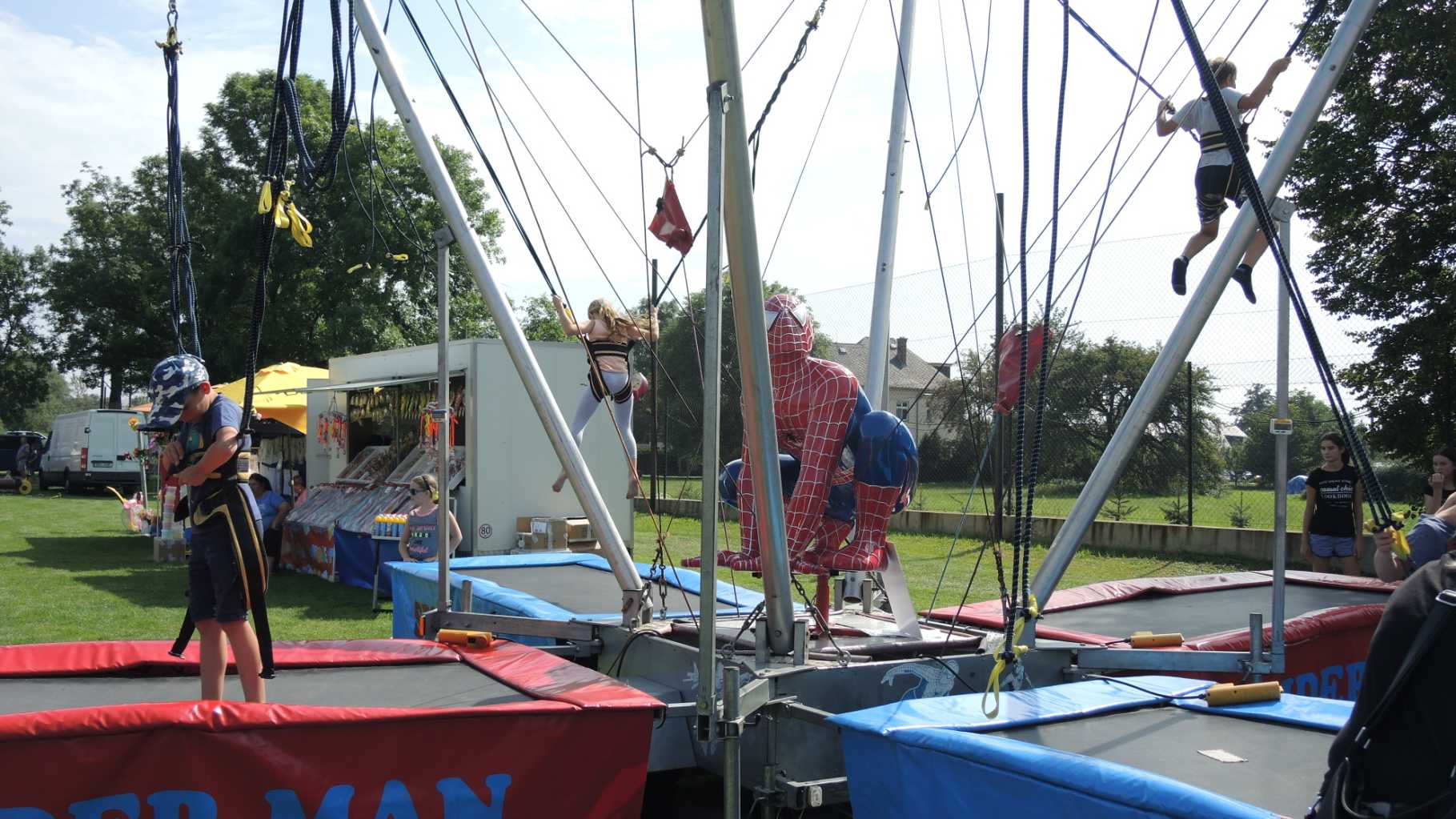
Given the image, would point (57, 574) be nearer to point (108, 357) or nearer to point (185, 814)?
point (185, 814)

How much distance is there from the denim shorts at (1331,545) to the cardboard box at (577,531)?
5.86m

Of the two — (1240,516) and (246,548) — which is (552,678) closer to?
(246,548)

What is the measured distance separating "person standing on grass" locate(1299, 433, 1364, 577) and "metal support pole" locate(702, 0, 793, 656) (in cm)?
529

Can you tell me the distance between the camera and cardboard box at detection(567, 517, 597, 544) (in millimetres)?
9969

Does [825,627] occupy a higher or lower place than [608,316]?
lower

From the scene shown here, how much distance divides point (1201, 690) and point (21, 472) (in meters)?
33.1

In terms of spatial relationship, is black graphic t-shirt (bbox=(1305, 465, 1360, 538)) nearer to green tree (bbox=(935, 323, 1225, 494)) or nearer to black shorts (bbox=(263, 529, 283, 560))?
green tree (bbox=(935, 323, 1225, 494))

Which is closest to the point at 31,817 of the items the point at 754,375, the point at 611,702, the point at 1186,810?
the point at 611,702

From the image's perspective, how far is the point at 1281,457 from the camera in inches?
133

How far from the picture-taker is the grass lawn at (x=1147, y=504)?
37.3 feet

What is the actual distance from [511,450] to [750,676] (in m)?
6.97

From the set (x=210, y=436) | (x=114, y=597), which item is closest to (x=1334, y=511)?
(x=210, y=436)

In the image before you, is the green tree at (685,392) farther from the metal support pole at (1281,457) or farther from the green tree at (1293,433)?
the green tree at (1293,433)

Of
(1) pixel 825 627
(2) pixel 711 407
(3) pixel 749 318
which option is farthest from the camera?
(1) pixel 825 627
